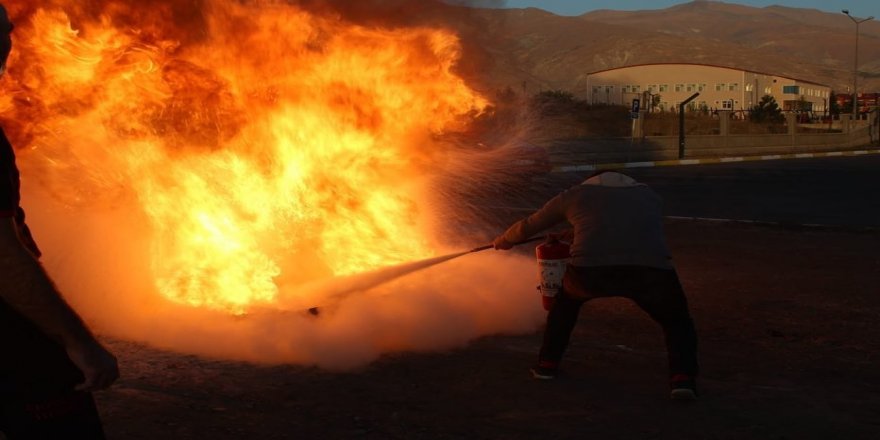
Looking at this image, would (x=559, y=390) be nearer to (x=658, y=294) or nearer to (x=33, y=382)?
(x=658, y=294)

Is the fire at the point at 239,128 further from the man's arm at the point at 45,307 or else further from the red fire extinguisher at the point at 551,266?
the man's arm at the point at 45,307

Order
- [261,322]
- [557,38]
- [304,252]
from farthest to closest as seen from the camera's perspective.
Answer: [557,38]
[304,252]
[261,322]

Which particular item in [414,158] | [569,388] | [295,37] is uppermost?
[295,37]

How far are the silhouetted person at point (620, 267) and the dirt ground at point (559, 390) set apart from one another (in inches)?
9.5

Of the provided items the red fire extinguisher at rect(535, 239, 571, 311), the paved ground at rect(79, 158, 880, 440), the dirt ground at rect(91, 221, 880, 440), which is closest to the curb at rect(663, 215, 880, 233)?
the paved ground at rect(79, 158, 880, 440)

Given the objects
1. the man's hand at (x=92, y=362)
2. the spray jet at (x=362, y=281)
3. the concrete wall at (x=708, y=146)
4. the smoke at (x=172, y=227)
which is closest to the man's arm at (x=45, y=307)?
the man's hand at (x=92, y=362)

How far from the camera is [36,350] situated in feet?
7.95

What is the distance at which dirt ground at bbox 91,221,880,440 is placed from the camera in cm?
462

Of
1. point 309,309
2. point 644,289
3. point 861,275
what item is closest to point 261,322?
point 309,309

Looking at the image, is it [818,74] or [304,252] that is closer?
[304,252]

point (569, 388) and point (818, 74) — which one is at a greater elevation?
point (818, 74)

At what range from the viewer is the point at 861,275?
9367 millimetres

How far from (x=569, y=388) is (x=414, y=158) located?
238 centimetres

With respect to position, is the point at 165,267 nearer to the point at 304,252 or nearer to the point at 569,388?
the point at 304,252
